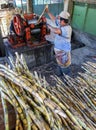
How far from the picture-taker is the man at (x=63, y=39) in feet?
14.1

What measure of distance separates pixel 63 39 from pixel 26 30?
1457mm

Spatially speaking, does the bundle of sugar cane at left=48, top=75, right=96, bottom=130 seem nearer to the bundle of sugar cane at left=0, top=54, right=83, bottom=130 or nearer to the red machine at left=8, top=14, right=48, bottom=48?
the bundle of sugar cane at left=0, top=54, right=83, bottom=130

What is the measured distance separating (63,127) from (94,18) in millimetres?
6335

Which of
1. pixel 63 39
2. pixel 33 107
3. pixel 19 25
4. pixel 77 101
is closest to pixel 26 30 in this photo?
pixel 19 25

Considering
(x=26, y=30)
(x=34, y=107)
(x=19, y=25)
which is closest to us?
(x=34, y=107)

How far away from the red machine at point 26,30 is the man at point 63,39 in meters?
0.86

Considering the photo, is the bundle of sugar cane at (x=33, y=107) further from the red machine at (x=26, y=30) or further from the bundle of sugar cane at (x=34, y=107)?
the red machine at (x=26, y=30)

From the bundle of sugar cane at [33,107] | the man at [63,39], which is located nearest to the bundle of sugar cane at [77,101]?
the bundle of sugar cane at [33,107]

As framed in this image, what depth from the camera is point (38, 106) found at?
138 cm

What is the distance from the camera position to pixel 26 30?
529cm

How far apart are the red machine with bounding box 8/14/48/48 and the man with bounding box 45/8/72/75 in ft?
2.81

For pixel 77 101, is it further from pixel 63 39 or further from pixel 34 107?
pixel 63 39

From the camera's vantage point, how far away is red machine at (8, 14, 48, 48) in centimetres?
525

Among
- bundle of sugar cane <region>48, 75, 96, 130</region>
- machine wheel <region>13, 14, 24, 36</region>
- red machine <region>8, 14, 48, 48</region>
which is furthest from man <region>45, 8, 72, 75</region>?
bundle of sugar cane <region>48, 75, 96, 130</region>
